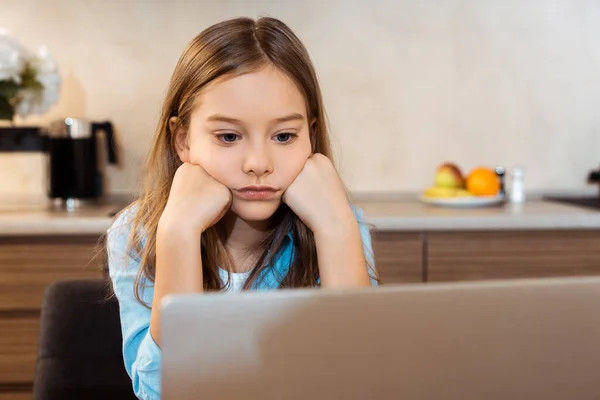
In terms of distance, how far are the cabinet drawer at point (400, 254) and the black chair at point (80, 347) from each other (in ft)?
3.35

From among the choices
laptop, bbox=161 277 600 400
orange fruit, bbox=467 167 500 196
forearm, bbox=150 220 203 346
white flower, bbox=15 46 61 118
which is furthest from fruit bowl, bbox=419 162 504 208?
laptop, bbox=161 277 600 400

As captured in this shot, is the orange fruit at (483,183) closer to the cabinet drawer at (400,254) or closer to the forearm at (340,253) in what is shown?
the cabinet drawer at (400,254)

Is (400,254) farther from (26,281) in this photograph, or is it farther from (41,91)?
(41,91)

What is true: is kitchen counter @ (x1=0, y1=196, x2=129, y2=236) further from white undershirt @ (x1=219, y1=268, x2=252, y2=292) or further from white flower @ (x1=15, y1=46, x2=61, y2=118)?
white undershirt @ (x1=219, y1=268, x2=252, y2=292)

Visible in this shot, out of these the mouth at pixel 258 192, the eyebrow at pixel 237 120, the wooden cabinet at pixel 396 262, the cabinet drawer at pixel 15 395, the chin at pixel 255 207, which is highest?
the eyebrow at pixel 237 120

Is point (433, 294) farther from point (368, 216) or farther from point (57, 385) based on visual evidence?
point (368, 216)

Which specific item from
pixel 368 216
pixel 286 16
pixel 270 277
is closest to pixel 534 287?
pixel 270 277

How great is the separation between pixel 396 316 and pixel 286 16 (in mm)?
2086

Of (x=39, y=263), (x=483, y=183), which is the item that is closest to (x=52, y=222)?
(x=39, y=263)

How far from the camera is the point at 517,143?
2490 millimetres

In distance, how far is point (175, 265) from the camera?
877mm

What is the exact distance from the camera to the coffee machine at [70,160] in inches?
88.3

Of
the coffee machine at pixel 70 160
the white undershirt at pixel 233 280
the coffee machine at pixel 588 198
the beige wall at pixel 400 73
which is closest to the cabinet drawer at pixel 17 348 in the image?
the coffee machine at pixel 70 160

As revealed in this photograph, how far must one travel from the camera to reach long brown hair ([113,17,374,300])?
1.01 meters
